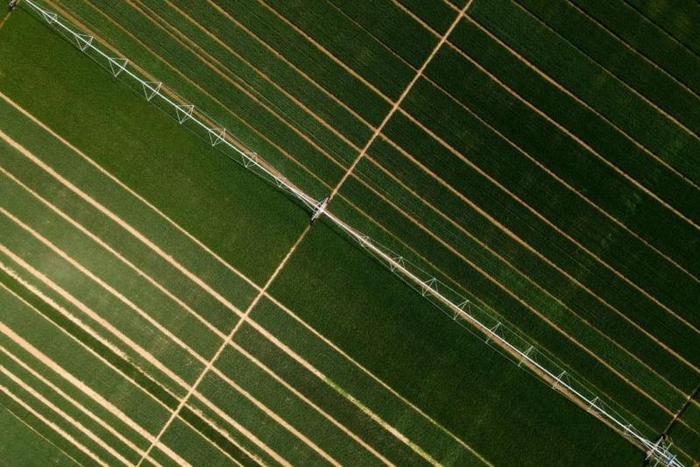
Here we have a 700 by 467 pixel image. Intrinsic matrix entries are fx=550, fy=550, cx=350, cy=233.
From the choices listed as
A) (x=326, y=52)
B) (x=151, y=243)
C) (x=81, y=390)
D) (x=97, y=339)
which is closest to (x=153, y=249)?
(x=151, y=243)

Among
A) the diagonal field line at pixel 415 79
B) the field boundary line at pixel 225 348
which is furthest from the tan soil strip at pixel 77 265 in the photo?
the diagonal field line at pixel 415 79

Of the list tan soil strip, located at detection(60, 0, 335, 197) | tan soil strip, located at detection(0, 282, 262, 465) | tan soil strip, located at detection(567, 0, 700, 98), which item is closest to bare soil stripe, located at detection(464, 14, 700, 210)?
tan soil strip, located at detection(567, 0, 700, 98)

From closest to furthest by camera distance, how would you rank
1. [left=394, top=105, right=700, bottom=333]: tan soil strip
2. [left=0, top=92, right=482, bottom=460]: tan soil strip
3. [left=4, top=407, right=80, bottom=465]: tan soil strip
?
1. [left=4, top=407, right=80, bottom=465]: tan soil strip
2. [left=0, top=92, right=482, bottom=460]: tan soil strip
3. [left=394, top=105, right=700, bottom=333]: tan soil strip

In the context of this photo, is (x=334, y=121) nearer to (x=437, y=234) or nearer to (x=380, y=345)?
(x=437, y=234)

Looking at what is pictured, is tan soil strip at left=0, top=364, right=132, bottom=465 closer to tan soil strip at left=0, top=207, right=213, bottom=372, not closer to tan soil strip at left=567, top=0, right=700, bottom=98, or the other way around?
tan soil strip at left=0, top=207, right=213, bottom=372

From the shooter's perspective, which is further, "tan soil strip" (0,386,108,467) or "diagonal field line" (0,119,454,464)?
A: "diagonal field line" (0,119,454,464)

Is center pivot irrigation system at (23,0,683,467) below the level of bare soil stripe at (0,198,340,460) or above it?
above

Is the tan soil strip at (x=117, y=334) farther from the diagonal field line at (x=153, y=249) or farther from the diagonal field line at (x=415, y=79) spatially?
the diagonal field line at (x=415, y=79)
